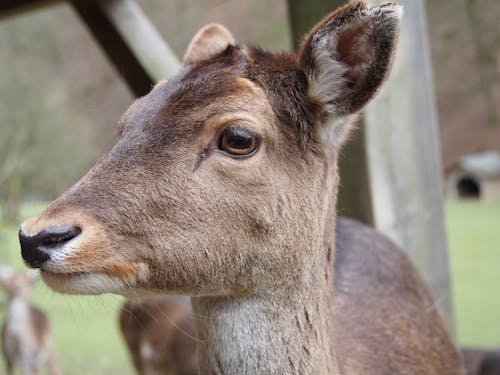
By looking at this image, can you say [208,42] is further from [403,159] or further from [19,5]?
[19,5]

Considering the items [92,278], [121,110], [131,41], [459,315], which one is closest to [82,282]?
[92,278]

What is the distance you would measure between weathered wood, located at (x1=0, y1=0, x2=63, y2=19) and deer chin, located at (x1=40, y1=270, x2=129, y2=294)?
243 centimetres

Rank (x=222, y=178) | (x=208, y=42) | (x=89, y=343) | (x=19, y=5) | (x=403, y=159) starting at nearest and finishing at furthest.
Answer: (x=222, y=178), (x=208, y=42), (x=403, y=159), (x=19, y=5), (x=89, y=343)

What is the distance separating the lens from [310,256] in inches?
85.6

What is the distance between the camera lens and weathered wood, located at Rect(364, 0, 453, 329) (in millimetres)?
3141

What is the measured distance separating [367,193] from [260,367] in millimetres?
1286

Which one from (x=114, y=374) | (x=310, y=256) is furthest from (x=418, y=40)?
(x=114, y=374)

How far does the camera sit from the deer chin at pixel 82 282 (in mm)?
1800

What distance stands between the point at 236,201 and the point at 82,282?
47 centimetres

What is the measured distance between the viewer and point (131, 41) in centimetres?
366

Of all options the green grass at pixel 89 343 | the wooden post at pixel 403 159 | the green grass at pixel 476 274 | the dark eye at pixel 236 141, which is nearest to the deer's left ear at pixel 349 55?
the dark eye at pixel 236 141

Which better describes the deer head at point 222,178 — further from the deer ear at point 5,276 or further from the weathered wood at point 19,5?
the deer ear at point 5,276

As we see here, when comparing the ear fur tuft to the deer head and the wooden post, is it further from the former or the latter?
the wooden post

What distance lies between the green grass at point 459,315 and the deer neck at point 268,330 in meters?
3.24
